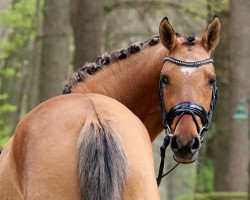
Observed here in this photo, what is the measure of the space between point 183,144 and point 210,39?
46.1 inches

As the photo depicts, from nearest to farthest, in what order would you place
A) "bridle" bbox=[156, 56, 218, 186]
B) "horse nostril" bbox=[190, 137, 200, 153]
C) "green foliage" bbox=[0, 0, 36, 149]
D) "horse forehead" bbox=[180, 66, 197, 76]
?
"horse nostril" bbox=[190, 137, 200, 153]
"bridle" bbox=[156, 56, 218, 186]
"horse forehead" bbox=[180, 66, 197, 76]
"green foliage" bbox=[0, 0, 36, 149]

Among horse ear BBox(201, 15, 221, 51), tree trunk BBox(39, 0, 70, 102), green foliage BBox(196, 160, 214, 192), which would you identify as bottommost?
green foliage BBox(196, 160, 214, 192)

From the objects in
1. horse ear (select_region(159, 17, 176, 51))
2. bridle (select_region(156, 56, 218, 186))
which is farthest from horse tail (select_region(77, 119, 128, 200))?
horse ear (select_region(159, 17, 176, 51))

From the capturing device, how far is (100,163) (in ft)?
15.5

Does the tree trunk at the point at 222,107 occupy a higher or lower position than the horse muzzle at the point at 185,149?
lower

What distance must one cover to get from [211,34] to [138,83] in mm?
734

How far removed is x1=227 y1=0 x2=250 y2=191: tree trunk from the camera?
51.3 ft

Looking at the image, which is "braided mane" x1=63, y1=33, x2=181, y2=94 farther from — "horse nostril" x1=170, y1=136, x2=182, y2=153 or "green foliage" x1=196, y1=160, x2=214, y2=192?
"green foliage" x1=196, y1=160, x2=214, y2=192

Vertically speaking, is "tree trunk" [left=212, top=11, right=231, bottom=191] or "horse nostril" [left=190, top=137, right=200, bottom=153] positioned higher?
"horse nostril" [left=190, top=137, right=200, bottom=153]

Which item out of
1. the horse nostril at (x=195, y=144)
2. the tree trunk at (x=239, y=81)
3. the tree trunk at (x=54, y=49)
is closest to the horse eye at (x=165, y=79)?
the horse nostril at (x=195, y=144)

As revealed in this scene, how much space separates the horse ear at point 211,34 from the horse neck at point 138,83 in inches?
15.1

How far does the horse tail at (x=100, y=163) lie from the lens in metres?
4.67

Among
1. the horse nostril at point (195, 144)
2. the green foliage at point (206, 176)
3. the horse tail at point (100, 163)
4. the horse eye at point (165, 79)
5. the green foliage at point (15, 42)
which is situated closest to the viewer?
the horse tail at point (100, 163)

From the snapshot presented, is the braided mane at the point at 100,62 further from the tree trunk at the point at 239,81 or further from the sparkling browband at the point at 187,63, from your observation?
the tree trunk at the point at 239,81
